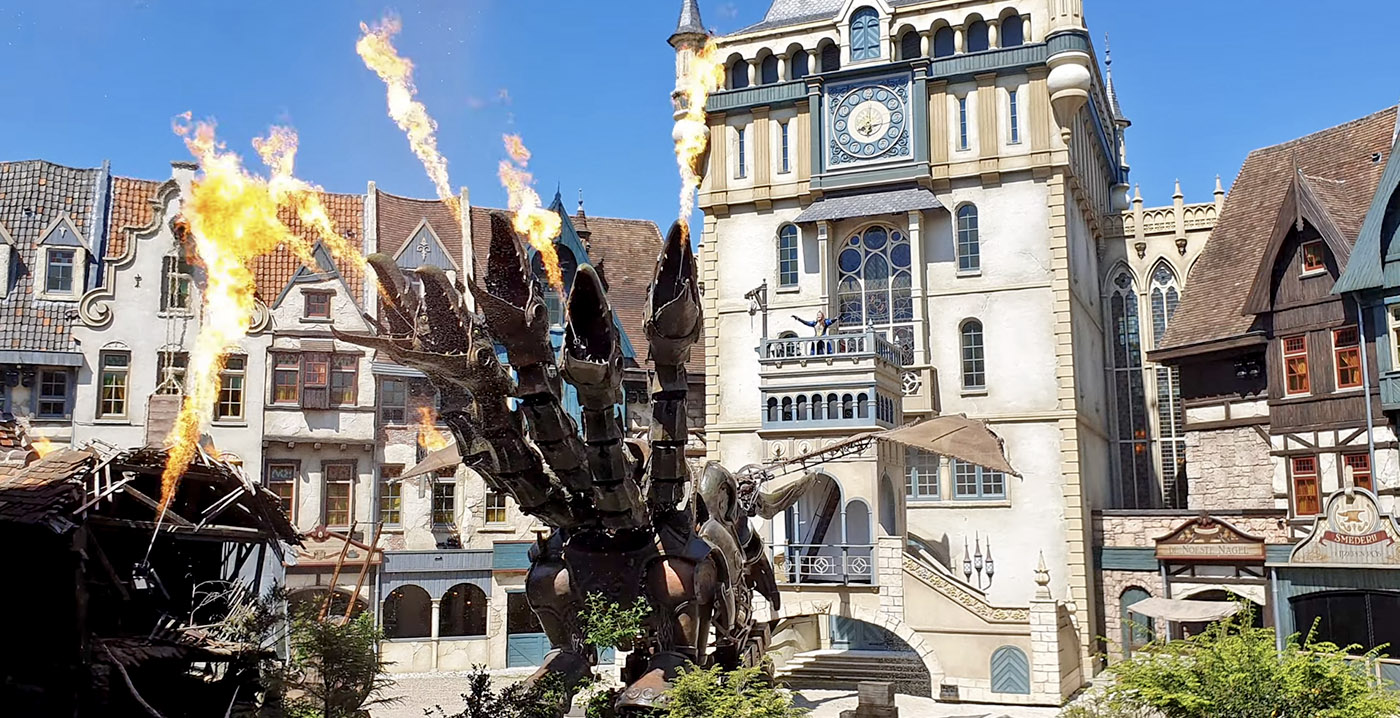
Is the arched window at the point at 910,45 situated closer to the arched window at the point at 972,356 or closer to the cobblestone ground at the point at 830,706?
the arched window at the point at 972,356

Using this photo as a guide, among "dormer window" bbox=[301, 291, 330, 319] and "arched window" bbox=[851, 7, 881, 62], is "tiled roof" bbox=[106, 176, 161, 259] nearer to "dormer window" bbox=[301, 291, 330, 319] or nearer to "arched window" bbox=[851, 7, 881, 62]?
"dormer window" bbox=[301, 291, 330, 319]

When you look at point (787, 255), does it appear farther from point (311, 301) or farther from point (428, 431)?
→ point (311, 301)

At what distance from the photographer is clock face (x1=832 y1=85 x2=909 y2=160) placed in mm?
35625

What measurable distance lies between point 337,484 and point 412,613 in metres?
5.04

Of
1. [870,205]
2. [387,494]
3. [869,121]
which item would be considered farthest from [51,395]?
[869,121]

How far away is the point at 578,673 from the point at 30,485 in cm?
758

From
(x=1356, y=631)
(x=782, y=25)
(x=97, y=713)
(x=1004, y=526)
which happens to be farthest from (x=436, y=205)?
(x=1356, y=631)

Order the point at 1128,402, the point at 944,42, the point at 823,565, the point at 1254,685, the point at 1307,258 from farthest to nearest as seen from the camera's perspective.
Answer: the point at 1128,402
the point at 944,42
the point at 1307,258
the point at 823,565
the point at 1254,685

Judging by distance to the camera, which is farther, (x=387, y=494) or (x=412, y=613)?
(x=412, y=613)

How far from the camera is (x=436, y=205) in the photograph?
38.8 meters

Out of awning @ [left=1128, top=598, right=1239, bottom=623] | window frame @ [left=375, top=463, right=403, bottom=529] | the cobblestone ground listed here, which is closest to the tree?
the cobblestone ground

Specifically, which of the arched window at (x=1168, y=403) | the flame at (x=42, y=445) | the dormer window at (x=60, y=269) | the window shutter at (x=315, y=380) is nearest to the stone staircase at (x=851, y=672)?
the arched window at (x=1168, y=403)

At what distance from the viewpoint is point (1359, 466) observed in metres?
27.6

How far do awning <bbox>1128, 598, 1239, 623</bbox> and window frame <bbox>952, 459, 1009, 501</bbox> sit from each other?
4933 millimetres
